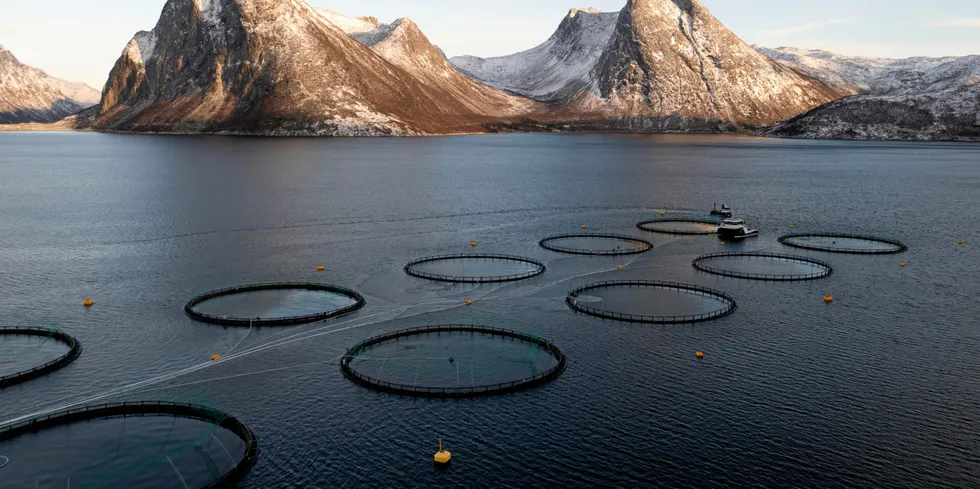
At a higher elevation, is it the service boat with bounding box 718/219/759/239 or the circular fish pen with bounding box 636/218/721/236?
the service boat with bounding box 718/219/759/239

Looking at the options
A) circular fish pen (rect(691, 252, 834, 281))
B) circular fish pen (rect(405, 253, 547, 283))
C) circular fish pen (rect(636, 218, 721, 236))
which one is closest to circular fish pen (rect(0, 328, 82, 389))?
circular fish pen (rect(405, 253, 547, 283))

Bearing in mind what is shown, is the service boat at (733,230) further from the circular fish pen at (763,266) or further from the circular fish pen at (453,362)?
the circular fish pen at (453,362)

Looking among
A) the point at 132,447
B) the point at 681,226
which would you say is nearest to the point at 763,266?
the point at 681,226

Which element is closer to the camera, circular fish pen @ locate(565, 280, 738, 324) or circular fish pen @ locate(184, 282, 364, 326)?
circular fish pen @ locate(184, 282, 364, 326)

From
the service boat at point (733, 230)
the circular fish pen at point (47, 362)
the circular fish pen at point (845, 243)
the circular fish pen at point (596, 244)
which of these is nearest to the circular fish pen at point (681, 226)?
the service boat at point (733, 230)

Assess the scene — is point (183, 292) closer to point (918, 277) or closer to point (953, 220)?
point (918, 277)

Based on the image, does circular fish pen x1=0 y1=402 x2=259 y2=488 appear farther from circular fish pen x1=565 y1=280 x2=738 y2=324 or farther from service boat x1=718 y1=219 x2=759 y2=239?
service boat x1=718 y1=219 x2=759 y2=239
